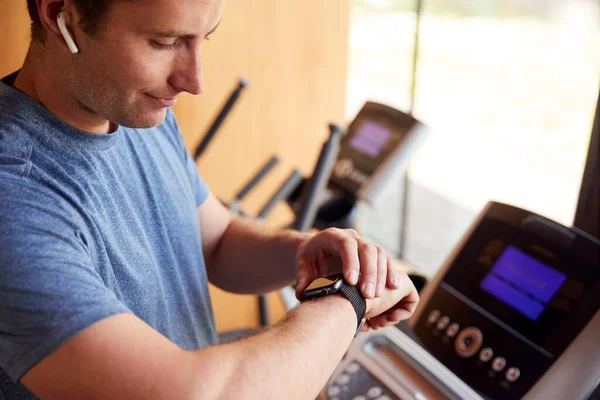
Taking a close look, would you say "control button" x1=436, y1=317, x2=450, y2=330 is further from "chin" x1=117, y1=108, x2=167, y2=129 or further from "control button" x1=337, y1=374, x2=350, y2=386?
"chin" x1=117, y1=108, x2=167, y2=129

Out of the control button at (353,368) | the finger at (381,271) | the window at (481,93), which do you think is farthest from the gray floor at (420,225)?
the finger at (381,271)

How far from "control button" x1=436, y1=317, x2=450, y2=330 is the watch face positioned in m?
0.40

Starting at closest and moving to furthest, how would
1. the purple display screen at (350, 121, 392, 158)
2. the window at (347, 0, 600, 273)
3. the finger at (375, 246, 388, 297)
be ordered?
the finger at (375, 246, 388, 297), the purple display screen at (350, 121, 392, 158), the window at (347, 0, 600, 273)

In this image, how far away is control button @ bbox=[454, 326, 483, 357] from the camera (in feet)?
4.31

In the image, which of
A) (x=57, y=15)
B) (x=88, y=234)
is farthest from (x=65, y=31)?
(x=88, y=234)

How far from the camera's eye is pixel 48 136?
1025 mm

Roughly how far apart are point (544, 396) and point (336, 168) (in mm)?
1425

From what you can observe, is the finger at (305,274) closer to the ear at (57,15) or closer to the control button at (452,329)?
the control button at (452,329)

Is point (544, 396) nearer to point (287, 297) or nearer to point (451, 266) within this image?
point (451, 266)

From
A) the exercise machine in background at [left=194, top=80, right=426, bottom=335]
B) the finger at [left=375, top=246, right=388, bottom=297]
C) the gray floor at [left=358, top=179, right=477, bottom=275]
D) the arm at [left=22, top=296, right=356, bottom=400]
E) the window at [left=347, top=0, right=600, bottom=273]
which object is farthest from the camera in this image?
the gray floor at [left=358, top=179, right=477, bottom=275]

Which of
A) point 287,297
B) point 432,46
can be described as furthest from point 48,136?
point 432,46

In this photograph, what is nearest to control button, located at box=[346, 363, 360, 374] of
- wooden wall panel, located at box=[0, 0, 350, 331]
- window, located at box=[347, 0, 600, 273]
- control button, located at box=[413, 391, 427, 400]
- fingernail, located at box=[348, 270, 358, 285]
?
control button, located at box=[413, 391, 427, 400]

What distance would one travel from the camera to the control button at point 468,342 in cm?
131

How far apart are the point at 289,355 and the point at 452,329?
58 cm
